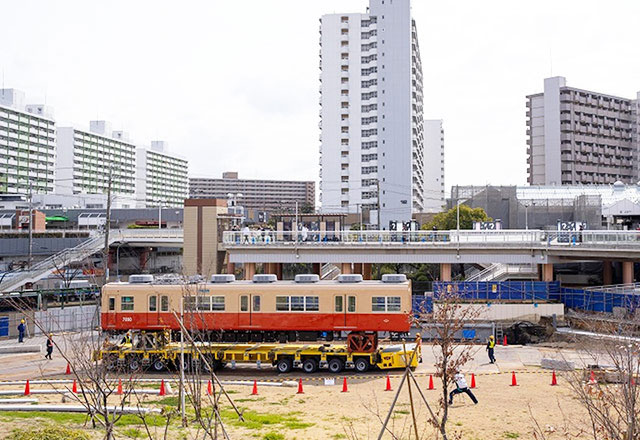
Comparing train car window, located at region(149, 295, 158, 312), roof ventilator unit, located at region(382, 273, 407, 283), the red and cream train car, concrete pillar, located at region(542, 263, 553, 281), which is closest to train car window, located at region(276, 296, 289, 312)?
the red and cream train car

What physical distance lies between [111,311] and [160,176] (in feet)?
432

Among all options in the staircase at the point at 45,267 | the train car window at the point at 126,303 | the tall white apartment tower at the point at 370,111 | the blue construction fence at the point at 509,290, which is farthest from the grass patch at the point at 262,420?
the tall white apartment tower at the point at 370,111

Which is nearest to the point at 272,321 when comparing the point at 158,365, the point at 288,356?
the point at 288,356

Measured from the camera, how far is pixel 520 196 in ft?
262

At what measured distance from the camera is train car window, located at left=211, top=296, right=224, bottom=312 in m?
29.7

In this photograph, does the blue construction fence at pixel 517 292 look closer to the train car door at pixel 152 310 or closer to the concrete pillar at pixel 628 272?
the concrete pillar at pixel 628 272

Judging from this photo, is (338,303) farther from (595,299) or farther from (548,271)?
(548,271)

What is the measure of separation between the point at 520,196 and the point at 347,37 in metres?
32.4

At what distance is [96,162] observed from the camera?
137500 millimetres

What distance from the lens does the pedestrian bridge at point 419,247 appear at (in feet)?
143

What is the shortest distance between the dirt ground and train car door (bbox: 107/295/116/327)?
8.08m

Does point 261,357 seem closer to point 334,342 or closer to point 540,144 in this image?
point 334,342

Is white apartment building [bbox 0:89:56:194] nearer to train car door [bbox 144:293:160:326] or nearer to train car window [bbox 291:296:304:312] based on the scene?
train car door [bbox 144:293:160:326]

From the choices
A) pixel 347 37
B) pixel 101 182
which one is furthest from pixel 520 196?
pixel 101 182
